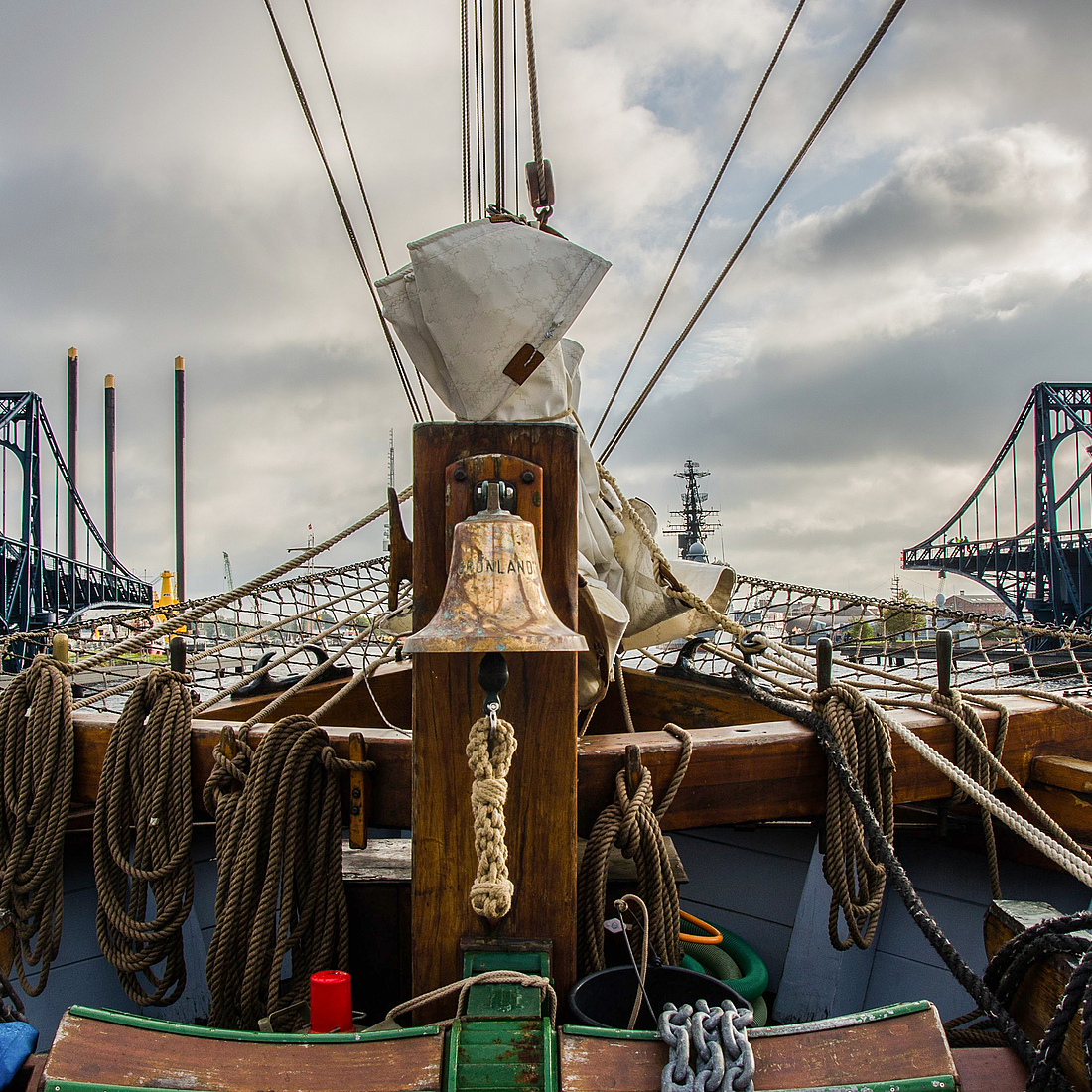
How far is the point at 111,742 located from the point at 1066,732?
2.57 meters

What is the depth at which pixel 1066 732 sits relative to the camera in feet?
7.25

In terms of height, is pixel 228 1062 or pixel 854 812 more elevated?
pixel 854 812

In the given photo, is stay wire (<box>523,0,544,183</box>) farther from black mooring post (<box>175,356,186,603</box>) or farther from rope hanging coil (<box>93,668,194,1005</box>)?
black mooring post (<box>175,356,186,603</box>)

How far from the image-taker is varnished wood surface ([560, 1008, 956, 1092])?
113 centimetres

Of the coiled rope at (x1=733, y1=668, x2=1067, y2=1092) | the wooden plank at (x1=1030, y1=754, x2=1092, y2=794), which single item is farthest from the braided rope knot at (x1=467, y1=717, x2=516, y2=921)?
the wooden plank at (x1=1030, y1=754, x2=1092, y2=794)

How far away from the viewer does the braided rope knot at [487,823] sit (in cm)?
123

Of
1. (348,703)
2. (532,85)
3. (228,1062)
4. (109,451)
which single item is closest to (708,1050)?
(228,1062)

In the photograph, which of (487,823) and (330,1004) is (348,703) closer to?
(330,1004)

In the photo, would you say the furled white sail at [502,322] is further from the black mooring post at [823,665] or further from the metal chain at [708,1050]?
the metal chain at [708,1050]

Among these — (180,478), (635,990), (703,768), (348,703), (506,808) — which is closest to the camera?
(506,808)

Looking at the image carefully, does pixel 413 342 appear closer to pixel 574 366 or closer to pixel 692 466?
pixel 574 366

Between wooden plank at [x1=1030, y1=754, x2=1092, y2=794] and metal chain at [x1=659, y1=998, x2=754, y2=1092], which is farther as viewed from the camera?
wooden plank at [x1=1030, y1=754, x2=1092, y2=794]

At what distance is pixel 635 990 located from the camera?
60.9 inches

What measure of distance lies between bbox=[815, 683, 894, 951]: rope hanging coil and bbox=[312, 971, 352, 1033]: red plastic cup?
1.05 m
